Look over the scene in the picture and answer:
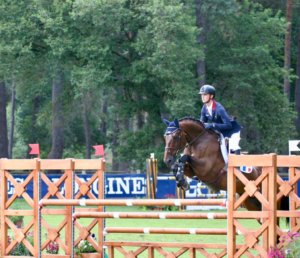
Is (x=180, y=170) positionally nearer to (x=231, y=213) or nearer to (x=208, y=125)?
(x=208, y=125)

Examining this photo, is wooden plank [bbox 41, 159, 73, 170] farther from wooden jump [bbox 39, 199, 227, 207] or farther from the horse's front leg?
the horse's front leg

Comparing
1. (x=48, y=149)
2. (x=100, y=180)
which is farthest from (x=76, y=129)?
(x=100, y=180)

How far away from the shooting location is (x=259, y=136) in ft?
→ 107

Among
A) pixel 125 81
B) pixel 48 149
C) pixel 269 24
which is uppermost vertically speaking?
pixel 269 24

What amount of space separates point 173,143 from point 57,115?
902 inches

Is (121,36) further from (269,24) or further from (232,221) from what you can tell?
(232,221)

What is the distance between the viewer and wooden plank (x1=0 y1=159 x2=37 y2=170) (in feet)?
33.1

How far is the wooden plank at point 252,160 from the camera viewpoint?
819cm

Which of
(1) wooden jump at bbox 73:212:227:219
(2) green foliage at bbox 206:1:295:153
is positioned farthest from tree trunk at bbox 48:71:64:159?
(1) wooden jump at bbox 73:212:227:219

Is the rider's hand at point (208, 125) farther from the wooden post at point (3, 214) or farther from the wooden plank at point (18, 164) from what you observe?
the wooden post at point (3, 214)

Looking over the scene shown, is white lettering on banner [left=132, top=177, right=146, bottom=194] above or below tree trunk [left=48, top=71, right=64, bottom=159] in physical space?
below

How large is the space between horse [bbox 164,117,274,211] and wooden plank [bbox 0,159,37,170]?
8.20 ft

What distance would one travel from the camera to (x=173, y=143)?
39.7 feet

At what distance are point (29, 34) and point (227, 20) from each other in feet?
24.1
